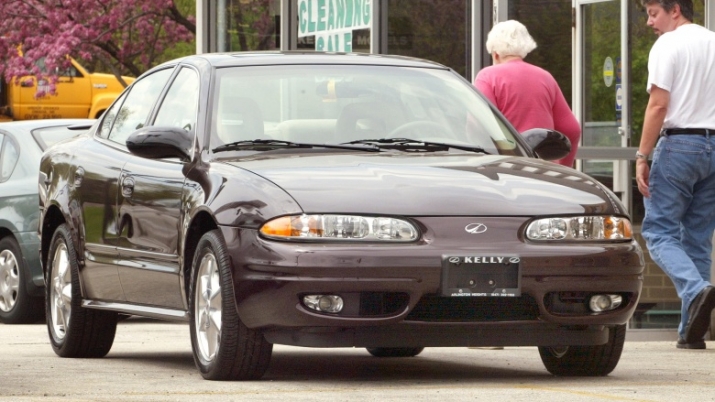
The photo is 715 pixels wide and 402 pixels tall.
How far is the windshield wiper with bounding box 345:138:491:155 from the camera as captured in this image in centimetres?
773

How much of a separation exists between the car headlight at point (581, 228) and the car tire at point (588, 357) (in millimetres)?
526

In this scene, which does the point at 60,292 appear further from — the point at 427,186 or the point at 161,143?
the point at 427,186

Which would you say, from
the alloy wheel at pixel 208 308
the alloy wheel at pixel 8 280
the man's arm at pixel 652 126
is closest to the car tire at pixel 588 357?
the alloy wheel at pixel 208 308

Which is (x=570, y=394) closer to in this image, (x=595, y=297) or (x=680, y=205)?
(x=595, y=297)

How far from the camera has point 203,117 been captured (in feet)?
25.6

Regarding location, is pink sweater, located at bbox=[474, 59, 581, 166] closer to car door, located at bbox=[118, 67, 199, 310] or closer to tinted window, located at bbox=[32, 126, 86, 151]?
car door, located at bbox=[118, 67, 199, 310]

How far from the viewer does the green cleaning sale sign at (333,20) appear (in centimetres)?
1667

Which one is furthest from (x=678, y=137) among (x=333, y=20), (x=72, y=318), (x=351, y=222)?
(x=333, y=20)

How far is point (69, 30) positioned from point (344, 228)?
24.1 metres

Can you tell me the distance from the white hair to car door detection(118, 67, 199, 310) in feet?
7.08

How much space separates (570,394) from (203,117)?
216cm

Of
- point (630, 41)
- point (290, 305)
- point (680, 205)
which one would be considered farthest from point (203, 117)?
point (630, 41)

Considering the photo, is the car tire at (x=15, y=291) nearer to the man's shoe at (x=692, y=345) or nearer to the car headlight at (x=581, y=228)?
the man's shoe at (x=692, y=345)

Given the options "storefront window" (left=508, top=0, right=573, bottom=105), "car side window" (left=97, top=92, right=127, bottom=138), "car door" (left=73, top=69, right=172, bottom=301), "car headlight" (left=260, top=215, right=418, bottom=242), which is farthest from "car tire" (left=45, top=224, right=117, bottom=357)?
"storefront window" (left=508, top=0, right=573, bottom=105)
